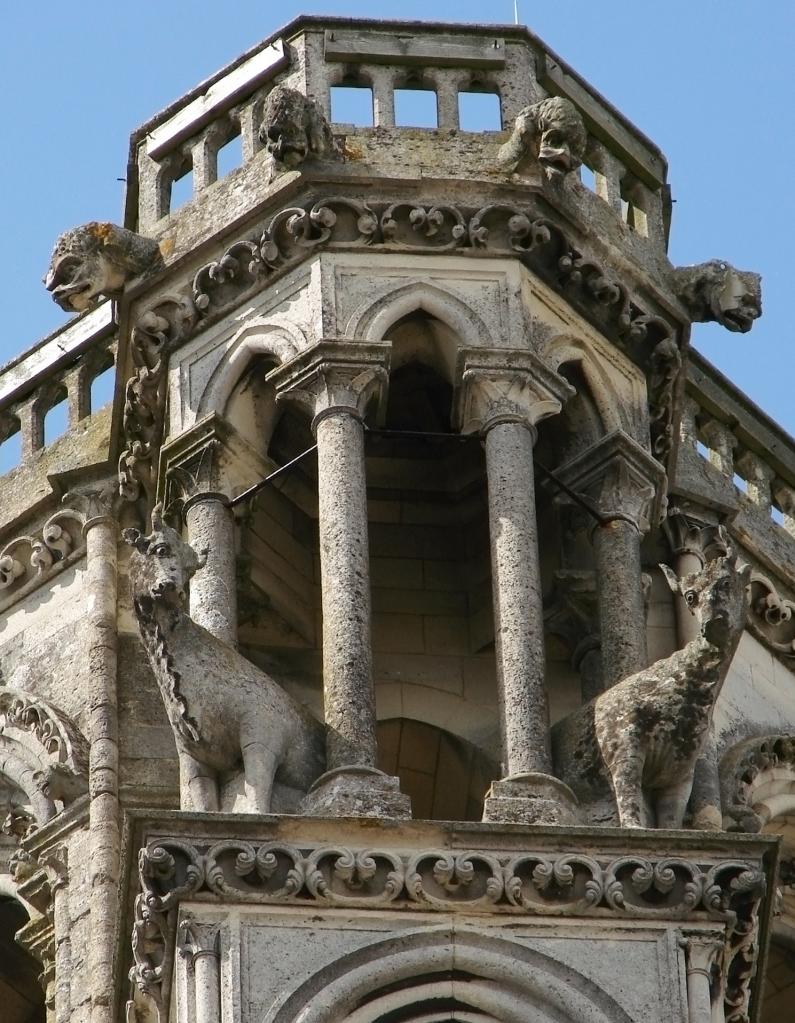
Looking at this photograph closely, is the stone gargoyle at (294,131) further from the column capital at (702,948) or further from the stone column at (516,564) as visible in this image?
the column capital at (702,948)

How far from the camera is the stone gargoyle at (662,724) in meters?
19.2

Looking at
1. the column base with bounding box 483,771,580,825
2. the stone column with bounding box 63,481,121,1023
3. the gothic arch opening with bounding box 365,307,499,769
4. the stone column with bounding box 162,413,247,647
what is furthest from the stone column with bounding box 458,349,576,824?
the stone column with bounding box 63,481,121,1023

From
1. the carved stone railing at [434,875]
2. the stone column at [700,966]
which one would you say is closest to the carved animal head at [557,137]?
the carved stone railing at [434,875]

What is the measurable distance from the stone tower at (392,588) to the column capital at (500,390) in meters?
A: 0.01

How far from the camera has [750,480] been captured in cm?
2294

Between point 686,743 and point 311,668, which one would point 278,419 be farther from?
point 686,743

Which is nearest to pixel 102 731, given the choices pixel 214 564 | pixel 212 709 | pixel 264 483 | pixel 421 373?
pixel 214 564

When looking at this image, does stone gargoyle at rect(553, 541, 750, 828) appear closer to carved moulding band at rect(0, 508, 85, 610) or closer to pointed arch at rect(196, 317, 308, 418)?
pointed arch at rect(196, 317, 308, 418)

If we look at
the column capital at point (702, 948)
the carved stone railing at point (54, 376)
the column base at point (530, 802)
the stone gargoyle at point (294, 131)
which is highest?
the carved stone railing at point (54, 376)

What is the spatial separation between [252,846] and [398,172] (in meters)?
3.42

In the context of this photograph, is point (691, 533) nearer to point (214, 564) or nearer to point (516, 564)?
point (516, 564)

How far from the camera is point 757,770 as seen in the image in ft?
69.7

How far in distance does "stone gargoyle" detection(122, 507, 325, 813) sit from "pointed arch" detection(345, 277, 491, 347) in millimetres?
1448

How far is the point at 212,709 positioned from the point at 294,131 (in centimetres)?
270
